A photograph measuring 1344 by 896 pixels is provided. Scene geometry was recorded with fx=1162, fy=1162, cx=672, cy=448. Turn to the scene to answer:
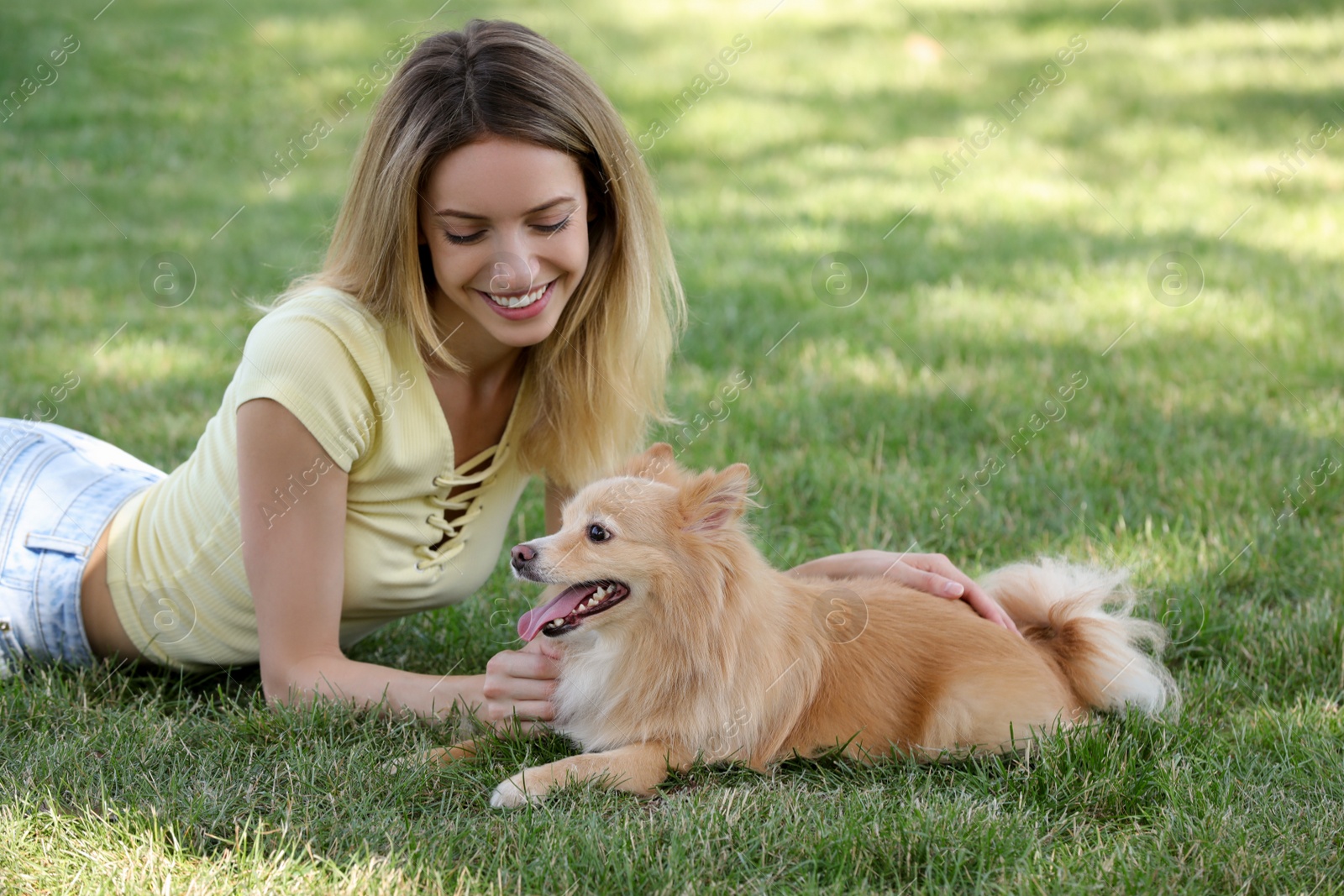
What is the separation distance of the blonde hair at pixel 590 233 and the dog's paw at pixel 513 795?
86cm

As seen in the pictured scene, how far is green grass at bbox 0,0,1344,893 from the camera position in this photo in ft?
7.73

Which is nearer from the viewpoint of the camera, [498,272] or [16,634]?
[498,272]

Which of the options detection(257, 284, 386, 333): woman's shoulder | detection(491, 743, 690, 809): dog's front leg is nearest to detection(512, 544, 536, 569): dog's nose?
detection(491, 743, 690, 809): dog's front leg

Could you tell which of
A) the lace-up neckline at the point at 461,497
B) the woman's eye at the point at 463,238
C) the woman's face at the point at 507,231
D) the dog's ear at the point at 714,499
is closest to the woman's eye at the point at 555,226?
the woman's face at the point at 507,231

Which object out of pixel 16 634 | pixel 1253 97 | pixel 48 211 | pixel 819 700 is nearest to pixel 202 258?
pixel 48 211

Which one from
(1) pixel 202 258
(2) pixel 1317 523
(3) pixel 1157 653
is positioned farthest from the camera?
(1) pixel 202 258

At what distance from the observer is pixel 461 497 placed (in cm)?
323

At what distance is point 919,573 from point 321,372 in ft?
5.27

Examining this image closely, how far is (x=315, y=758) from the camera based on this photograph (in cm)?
268

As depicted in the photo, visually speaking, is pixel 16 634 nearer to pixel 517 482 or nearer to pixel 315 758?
pixel 315 758

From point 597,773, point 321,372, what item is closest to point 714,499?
point 597,773

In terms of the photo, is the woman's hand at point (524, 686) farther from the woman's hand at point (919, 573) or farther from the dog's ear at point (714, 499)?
the woman's hand at point (919, 573)

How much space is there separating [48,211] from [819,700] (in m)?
7.67

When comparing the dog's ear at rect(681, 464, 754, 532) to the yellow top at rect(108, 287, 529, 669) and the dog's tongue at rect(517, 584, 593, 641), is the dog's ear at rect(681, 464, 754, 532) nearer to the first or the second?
the dog's tongue at rect(517, 584, 593, 641)
